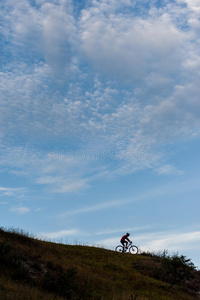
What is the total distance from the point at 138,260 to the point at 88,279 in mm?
11145

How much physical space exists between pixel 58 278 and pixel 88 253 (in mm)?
10411

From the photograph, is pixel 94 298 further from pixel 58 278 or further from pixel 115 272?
pixel 115 272

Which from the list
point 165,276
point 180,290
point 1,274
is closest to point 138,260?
point 165,276

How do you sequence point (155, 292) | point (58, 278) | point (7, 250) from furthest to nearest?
point (155, 292) → point (7, 250) → point (58, 278)

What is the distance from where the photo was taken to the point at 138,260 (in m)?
25.7

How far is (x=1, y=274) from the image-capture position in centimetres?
1320

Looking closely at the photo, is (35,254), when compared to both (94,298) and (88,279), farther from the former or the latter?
(94,298)

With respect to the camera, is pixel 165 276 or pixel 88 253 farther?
pixel 88 253

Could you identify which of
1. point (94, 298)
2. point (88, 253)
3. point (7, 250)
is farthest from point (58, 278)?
point (88, 253)

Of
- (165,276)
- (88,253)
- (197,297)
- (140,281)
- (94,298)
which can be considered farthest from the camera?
(88,253)

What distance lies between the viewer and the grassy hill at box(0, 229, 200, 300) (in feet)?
42.2

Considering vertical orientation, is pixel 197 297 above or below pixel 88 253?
below

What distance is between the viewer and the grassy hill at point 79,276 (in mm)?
12852

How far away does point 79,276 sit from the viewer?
1586 centimetres
